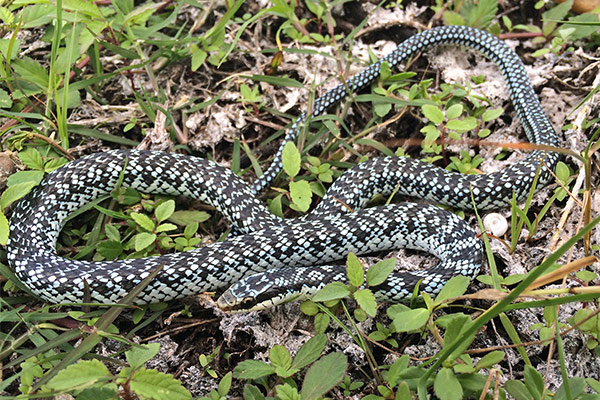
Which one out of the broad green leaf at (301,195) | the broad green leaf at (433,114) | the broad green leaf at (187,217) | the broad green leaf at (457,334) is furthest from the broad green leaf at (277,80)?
the broad green leaf at (457,334)

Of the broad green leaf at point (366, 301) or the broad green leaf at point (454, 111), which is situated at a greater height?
the broad green leaf at point (454, 111)

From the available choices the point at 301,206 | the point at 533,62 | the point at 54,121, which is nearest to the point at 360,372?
the point at 301,206

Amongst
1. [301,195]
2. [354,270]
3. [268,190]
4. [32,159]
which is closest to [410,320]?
[354,270]

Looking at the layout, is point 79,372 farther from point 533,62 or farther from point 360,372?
point 533,62

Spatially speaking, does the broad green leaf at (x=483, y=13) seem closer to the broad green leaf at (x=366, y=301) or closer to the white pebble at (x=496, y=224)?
the white pebble at (x=496, y=224)

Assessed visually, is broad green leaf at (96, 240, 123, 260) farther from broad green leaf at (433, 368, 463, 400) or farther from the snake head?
broad green leaf at (433, 368, 463, 400)

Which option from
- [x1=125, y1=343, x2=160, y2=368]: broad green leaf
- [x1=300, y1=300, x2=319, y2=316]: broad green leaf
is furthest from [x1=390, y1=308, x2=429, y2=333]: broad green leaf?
[x1=125, y1=343, x2=160, y2=368]: broad green leaf
